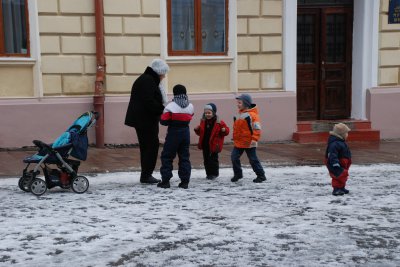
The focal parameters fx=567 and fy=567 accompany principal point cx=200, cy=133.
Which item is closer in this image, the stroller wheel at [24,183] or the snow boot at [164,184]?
the stroller wheel at [24,183]

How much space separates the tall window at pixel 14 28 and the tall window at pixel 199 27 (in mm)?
2967

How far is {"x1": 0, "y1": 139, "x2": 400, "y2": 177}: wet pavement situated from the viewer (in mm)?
9162

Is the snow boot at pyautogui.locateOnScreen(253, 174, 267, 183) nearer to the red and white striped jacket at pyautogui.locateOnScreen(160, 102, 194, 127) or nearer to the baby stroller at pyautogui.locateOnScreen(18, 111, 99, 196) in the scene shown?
the red and white striped jacket at pyautogui.locateOnScreen(160, 102, 194, 127)

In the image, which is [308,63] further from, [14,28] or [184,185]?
[184,185]

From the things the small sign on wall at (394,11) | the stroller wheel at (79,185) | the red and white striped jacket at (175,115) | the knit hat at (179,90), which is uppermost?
the small sign on wall at (394,11)

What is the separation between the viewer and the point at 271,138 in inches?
489

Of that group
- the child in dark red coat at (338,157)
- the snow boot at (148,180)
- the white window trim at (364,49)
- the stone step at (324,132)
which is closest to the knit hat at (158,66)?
the snow boot at (148,180)

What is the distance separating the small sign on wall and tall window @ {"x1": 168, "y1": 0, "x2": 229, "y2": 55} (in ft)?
12.6

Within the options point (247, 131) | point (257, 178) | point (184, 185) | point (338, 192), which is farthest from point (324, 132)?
point (184, 185)

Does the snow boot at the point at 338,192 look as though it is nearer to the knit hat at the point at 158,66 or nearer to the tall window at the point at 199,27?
the knit hat at the point at 158,66

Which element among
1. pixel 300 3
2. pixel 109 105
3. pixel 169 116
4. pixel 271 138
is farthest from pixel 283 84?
pixel 169 116

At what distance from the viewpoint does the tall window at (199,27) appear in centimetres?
1205

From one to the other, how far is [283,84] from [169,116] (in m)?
5.55

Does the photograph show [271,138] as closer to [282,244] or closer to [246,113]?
[246,113]
